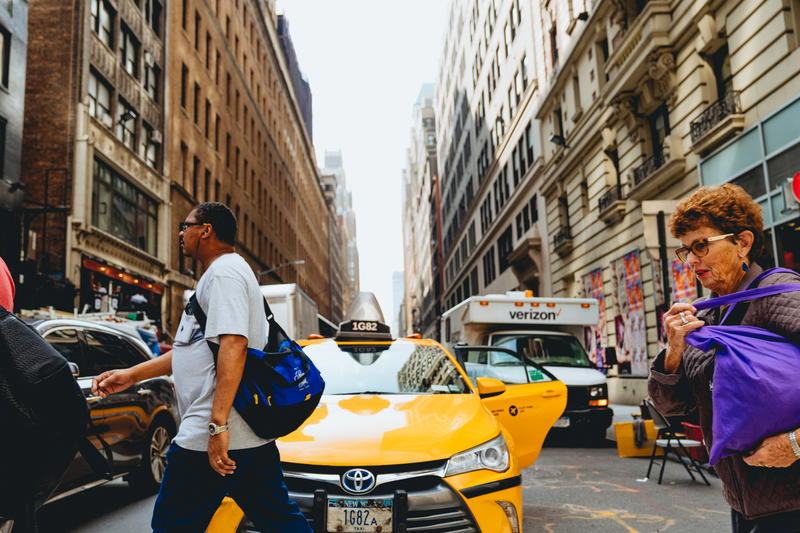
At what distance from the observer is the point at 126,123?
25.6 metres

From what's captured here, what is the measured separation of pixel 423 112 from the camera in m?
109

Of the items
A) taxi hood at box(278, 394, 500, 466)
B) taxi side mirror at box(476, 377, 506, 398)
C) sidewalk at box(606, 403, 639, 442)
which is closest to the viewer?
taxi hood at box(278, 394, 500, 466)

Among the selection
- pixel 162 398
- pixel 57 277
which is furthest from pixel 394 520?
pixel 57 277

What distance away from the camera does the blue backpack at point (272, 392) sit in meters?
2.83

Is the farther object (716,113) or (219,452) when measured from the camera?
(716,113)

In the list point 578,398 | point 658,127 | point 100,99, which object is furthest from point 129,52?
point 578,398

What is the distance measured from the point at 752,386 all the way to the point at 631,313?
18.3m

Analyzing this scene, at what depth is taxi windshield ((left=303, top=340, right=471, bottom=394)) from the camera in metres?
5.47

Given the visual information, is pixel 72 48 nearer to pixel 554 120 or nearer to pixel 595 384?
pixel 554 120

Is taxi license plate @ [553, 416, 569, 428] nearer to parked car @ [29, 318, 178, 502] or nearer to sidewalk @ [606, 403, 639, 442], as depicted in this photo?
sidewalk @ [606, 403, 639, 442]

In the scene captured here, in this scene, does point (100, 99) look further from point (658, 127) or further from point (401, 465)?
point (401, 465)

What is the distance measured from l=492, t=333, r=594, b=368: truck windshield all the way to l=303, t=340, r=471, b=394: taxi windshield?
622 centimetres

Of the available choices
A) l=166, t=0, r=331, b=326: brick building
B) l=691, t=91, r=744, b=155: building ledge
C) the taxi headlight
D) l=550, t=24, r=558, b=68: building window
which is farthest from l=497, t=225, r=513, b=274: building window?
the taxi headlight

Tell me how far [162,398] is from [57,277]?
14.0m
